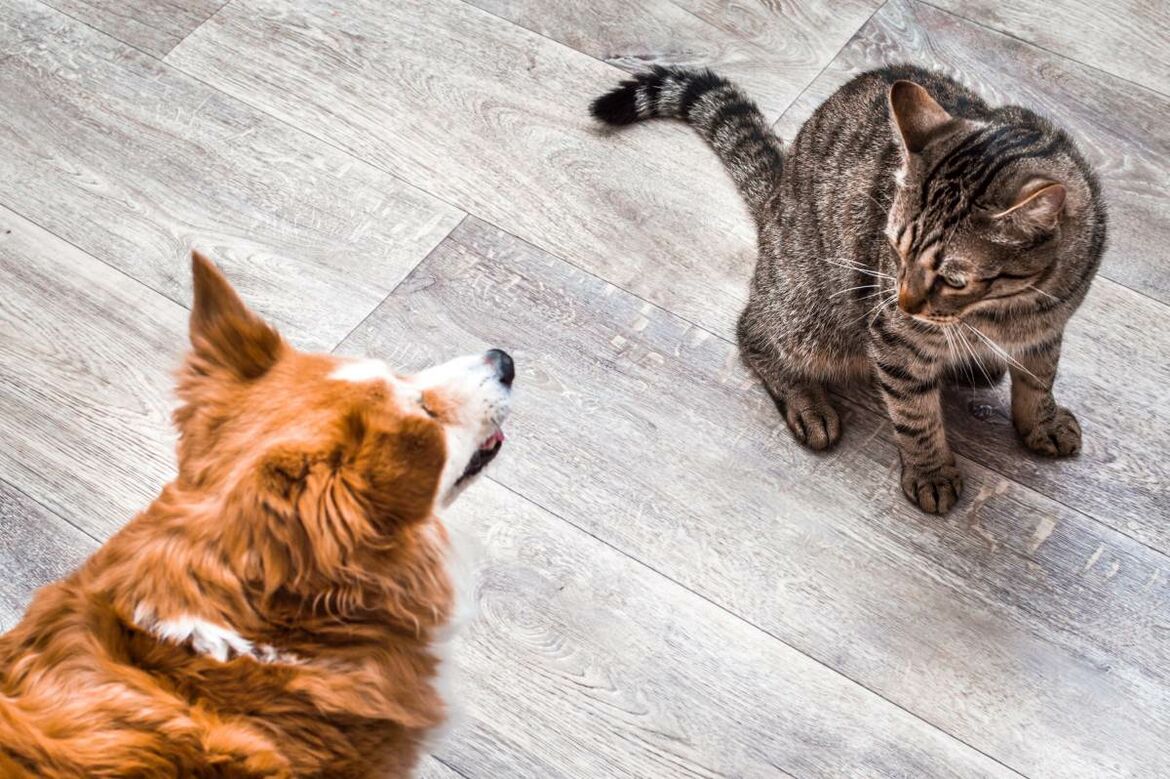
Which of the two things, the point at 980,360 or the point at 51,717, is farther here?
the point at 980,360

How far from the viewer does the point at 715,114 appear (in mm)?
2404

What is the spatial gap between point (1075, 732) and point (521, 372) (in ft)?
3.71

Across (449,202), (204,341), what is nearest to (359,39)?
(449,202)

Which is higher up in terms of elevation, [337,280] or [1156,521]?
[337,280]

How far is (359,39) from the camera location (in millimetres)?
2723

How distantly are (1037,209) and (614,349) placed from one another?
0.86 meters

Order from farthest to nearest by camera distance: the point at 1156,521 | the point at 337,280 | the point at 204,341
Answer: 1. the point at 337,280
2. the point at 1156,521
3. the point at 204,341

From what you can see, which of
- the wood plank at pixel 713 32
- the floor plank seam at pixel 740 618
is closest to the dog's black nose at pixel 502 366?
the floor plank seam at pixel 740 618

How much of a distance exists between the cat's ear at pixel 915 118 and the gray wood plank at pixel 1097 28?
0.99 metres

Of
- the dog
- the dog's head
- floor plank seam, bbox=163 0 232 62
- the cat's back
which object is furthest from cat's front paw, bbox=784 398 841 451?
floor plank seam, bbox=163 0 232 62

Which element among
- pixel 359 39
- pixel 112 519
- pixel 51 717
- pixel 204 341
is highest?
pixel 204 341

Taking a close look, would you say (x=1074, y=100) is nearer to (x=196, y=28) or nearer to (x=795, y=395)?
(x=795, y=395)

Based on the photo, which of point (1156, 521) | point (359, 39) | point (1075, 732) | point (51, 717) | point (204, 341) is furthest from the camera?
point (359, 39)

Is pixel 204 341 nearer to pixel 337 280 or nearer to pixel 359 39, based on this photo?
pixel 337 280
